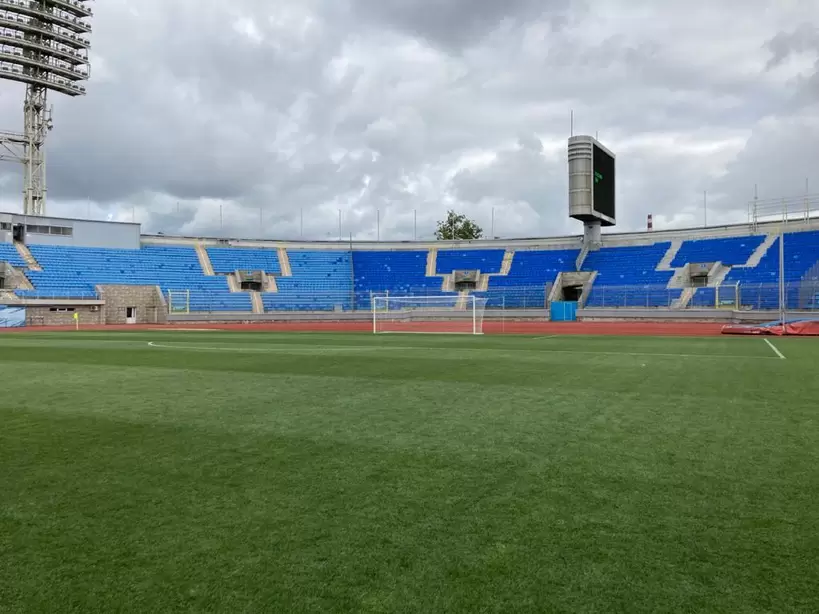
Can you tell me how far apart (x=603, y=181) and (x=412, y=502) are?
48193 millimetres

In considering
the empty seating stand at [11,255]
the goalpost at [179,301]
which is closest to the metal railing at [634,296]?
the goalpost at [179,301]

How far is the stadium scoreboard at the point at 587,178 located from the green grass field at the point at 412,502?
39885 millimetres

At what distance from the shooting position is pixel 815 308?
35.0 metres

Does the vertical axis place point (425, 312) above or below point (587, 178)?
below

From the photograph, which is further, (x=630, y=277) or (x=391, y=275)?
(x=391, y=275)

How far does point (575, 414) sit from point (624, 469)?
Result: 233 centimetres

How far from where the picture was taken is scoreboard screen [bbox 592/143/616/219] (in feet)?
153

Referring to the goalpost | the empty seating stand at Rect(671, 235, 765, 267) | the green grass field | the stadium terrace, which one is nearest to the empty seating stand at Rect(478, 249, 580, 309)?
the stadium terrace

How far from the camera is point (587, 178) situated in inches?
1804

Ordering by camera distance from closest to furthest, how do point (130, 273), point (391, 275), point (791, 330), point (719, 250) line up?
point (791, 330) < point (719, 250) < point (130, 273) < point (391, 275)

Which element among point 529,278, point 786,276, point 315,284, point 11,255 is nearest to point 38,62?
point 11,255

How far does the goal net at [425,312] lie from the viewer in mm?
38344

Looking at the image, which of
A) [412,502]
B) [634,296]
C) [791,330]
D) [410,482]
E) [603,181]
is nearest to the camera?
[412,502]

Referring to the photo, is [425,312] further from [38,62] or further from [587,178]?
[38,62]
